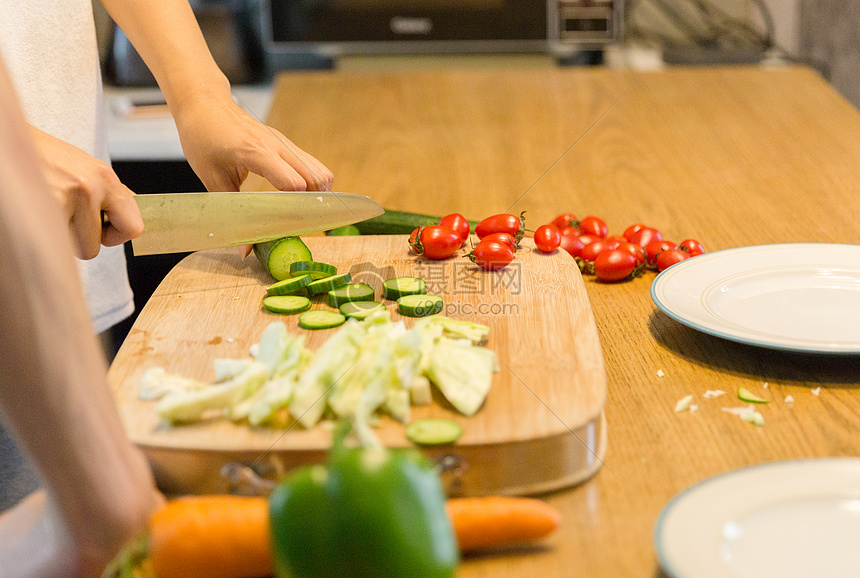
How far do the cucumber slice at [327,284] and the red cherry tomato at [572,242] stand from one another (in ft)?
1.27

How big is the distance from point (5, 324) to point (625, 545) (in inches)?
21.6

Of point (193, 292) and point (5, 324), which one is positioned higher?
point (5, 324)

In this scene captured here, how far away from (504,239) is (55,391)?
0.75m

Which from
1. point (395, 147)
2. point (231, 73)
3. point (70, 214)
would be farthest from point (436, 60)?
point (70, 214)

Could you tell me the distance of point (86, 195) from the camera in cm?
86

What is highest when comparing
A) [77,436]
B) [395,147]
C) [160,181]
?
[77,436]

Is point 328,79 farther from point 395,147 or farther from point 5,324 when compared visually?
point 5,324

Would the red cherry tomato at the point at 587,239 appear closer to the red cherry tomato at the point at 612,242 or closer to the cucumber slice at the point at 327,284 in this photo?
the red cherry tomato at the point at 612,242

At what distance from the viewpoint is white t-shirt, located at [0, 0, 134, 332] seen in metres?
1.30

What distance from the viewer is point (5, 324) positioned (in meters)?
0.55

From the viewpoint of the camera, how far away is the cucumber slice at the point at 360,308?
98cm

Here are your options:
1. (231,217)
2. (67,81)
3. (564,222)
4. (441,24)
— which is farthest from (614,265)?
(441,24)

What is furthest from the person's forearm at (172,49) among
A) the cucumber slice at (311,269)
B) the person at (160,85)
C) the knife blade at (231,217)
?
the cucumber slice at (311,269)

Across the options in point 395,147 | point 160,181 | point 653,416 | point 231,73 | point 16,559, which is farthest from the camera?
point 231,73
